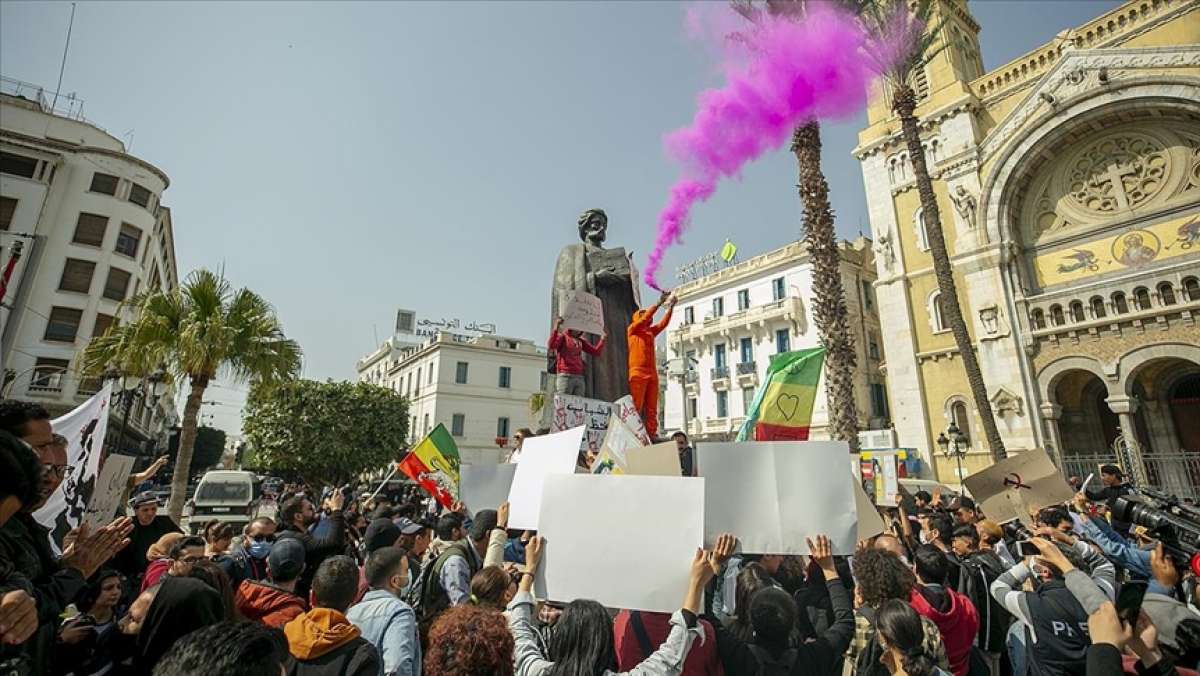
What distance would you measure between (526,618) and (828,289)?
12.0 m

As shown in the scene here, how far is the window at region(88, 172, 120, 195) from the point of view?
29.4 meters

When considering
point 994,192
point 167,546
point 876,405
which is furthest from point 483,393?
point 167,546

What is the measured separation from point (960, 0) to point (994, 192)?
12631 millimetres

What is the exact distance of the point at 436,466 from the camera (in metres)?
8.20

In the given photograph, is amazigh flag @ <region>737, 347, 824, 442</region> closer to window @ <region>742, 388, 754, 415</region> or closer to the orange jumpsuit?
the orange jumpsuit

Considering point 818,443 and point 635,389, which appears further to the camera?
point 635,389

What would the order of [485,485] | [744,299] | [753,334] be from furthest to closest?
[744,299] → [753,334] → [485,485]

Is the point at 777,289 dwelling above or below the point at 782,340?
above

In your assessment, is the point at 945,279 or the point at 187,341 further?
the point at 945,279

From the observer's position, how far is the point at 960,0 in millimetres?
28859

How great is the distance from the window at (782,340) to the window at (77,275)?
37.9m

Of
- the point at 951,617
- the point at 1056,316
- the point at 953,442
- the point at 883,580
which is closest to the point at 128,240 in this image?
the point at 883,580

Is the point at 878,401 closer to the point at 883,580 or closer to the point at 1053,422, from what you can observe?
the point at 1053,422

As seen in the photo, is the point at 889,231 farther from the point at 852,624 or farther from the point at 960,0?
the point at 852,624
